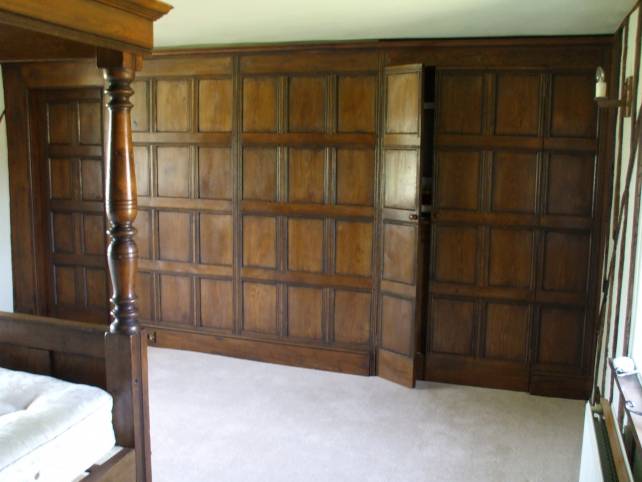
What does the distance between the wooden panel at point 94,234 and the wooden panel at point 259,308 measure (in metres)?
1.36

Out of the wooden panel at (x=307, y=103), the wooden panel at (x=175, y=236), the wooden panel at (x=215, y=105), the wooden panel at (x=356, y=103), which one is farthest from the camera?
the wooden panel at (x=175, y=236)

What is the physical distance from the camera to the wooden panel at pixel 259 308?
462 centimetres

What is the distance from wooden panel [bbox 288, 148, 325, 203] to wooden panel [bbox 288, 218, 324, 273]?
182mm

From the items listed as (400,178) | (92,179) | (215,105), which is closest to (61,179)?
(92,179)

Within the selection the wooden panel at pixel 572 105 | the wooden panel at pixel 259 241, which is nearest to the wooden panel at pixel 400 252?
the wooden panel at pixel 259 241

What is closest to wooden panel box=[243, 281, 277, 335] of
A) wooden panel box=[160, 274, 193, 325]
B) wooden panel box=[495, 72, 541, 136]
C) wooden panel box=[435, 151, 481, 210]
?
wooden panel box=[160, 274, 193, 325]

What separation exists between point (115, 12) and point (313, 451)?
244cm

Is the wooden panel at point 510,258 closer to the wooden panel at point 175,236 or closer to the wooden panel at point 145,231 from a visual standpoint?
the wooden panel at point 175,236

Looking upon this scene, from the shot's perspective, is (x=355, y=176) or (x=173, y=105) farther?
(x=173, y=105)

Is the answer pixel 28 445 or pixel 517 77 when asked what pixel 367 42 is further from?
pixel 28 445

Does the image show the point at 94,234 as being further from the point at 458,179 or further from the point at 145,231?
the point at 458,179

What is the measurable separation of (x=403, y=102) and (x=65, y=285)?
10.9 ft

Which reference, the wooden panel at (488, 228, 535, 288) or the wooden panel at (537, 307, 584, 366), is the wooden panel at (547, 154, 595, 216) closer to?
the wooden panel at (488, 228, 535, 288)

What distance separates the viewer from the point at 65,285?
5168mm
